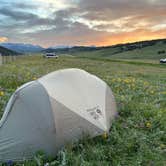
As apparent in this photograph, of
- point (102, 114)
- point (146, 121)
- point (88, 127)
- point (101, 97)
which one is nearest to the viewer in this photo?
point (88, 127)

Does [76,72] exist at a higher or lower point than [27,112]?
higher

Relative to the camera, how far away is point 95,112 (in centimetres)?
550

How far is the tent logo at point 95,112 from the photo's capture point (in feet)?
17.7

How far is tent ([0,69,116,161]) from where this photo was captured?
4941 mm

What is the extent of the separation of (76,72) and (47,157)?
2031mm

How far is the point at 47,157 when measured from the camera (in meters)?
4.86

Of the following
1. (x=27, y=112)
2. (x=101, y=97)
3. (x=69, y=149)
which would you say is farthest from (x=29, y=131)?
(x=101, y=97)

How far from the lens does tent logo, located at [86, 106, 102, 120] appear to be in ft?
17.7

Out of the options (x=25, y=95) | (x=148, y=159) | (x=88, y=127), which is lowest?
(x=148, y=159)

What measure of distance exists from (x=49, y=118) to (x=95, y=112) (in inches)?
36.0

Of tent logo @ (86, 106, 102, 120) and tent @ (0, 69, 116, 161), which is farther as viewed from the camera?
tent logo @ (86, 106, 102, 120)

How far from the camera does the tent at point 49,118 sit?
4941 mm

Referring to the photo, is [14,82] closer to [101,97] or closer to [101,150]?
[101,97]

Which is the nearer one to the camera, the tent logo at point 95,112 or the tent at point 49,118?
the tent at point 49,118
